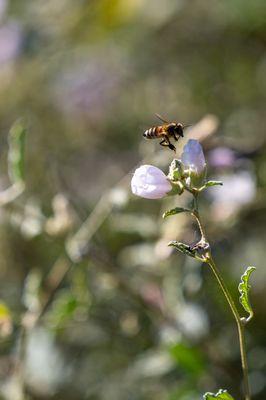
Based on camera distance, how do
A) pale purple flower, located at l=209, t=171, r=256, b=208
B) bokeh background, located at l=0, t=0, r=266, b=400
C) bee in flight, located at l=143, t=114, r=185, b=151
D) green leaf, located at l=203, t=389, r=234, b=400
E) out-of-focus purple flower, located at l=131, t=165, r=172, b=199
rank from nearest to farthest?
green leaf, located at l=203, t=389, r=234, b=400 < out-of-focus purple flower, located at l=131, t=165, r=172, b=199 < bee in flight, located at l=143, t=114, r=185, b=151 < bokeh background, located at l=0, t=0, r=266, b=400 < pale purple flower, located at l=209, t=171, r=256, b=208

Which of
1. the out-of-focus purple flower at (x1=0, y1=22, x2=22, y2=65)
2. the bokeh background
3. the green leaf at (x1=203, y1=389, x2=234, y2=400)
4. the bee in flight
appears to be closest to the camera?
the green leaf at (x1=203, y1=389, x2=234, y2=400)

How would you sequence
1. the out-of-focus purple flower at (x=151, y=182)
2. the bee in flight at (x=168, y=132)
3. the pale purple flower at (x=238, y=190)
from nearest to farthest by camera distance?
the out-of-focus purple flower at (x=151, y=182) < the bee in flight at (x=168, y=132) < the pale purple flower at (x=238, y=190)

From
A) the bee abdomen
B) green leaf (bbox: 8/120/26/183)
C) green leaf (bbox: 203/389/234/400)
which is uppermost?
the bee abdomen

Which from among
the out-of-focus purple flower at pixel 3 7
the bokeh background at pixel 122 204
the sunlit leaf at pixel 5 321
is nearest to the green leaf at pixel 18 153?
the bokeh background at pixel 122 204

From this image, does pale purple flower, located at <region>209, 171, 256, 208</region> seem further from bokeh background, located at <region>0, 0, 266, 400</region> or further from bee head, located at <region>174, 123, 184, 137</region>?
bee head, located at <region>174, 123, 184, 137</region>

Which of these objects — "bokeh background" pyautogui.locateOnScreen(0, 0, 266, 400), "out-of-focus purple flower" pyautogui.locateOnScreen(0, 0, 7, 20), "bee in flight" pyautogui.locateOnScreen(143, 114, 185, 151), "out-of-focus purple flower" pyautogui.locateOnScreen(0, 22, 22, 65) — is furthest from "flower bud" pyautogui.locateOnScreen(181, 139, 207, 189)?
"out-of-focus purple flower" pyautogui.locateOnScreen(0, 0, 7, 20)

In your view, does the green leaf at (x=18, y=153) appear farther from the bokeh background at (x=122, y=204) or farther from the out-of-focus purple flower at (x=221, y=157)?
the out-of-focus purple flower at (x=221, y=157)

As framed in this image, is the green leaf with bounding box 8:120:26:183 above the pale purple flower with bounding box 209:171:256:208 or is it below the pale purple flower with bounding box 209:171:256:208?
above

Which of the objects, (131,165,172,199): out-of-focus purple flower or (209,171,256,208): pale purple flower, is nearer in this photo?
(131,165,172,199): out-of-focus purple flower
